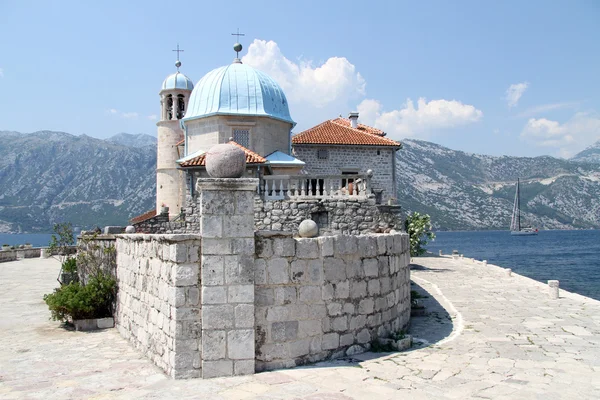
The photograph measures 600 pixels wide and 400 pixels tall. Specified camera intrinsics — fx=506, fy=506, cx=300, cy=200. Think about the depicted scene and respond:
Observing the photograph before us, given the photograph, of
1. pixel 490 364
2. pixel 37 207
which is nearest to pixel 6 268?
pixel 490 364

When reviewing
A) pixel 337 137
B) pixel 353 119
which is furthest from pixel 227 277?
pixel 353 119

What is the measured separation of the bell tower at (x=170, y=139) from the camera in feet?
95.5

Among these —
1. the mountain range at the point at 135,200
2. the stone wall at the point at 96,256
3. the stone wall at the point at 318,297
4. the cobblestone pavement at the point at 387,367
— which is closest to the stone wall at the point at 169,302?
the cobblestone pavement at the point at 387,367

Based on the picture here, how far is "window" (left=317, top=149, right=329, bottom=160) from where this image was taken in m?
30.7

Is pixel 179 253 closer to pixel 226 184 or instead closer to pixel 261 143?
pixel 226 184

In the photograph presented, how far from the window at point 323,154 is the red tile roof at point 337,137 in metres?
0.63

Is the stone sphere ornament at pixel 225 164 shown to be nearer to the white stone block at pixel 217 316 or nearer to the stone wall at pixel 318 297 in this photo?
the stone wall at pixel 318 297

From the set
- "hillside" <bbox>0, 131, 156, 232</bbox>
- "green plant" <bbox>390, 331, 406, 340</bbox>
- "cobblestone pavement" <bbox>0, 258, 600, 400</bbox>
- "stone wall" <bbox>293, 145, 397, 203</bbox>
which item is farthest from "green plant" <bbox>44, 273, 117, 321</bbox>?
"hillside" <bbox>0, 131, 156, 232</bbox>

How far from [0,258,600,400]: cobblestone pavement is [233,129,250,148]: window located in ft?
39.3

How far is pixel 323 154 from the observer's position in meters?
A: 30.8

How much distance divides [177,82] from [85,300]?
21.0 metres

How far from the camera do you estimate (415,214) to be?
32312 millimetres

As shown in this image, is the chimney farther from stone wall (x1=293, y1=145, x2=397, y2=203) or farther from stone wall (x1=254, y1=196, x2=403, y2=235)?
stone wall (x1=254, y1=196, x2=403, y2=235)

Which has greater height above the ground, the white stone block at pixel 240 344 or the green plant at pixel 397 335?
the white stone block at pixel 240 344
